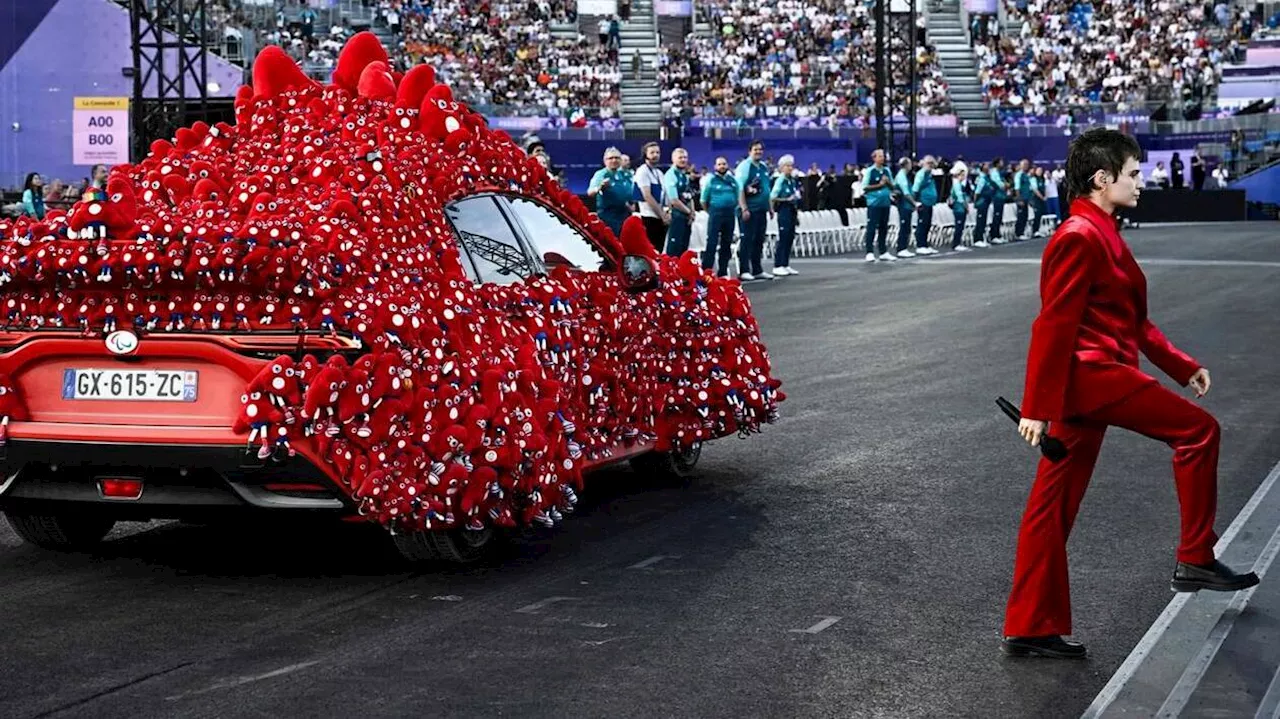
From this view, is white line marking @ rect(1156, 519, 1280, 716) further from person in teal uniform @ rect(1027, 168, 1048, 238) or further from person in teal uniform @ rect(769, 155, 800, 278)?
person in teal uniform @ rect(1027, 168, 1048, 238)

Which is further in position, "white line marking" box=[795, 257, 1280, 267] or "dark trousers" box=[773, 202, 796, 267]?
"dark trousers" box=[773, 202, 796, 267]

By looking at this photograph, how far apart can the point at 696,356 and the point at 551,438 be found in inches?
71.2

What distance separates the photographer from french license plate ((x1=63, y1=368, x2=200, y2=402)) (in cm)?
627

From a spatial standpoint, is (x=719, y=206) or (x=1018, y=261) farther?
(x=1018, y=261)

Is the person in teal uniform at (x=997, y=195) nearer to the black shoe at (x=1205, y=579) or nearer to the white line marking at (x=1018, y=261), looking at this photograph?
the white line marking at (x=1018, y=261)

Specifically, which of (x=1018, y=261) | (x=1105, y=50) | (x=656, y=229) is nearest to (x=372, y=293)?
(x=656, y=229)

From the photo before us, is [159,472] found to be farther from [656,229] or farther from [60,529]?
[656,229]

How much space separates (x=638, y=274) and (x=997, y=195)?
33.1m

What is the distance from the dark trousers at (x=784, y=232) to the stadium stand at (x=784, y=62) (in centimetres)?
2449

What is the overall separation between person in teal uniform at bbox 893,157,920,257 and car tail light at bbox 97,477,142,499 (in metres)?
28.5

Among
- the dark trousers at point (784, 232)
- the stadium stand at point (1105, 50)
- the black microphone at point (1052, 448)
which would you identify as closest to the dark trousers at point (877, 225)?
the dark trousers at point (784, 232)

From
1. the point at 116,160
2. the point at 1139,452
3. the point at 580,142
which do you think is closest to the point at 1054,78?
the point at 580,142

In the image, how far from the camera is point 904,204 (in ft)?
113

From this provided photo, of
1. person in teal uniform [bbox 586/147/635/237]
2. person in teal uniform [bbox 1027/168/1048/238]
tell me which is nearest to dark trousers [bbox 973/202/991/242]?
person in teal uniform [bbox 1027/168/1048/238]
